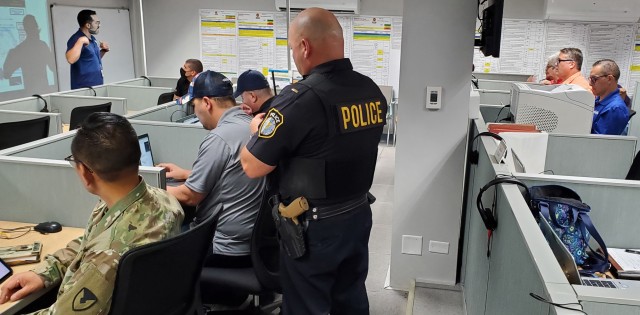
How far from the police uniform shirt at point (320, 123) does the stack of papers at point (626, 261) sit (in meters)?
1.00

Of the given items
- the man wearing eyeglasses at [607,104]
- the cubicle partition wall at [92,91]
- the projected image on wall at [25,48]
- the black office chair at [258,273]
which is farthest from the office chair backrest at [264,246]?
the projected image on wall at [25,48]

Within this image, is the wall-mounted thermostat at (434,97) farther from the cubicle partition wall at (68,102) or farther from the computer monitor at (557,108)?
the cubicle partition wall at (68,102)

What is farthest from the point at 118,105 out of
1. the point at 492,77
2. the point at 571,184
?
the point at 492,77

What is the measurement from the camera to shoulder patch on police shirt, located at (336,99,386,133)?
1.91 m

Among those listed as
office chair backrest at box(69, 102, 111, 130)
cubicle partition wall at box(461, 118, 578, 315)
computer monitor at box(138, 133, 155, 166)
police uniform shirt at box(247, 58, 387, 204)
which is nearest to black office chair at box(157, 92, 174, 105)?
office chair backrest at box(69, 102, 111, 130)

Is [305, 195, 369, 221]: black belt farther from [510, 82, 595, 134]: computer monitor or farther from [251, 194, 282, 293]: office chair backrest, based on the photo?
[510, 82, 595, 134]: computer monitor

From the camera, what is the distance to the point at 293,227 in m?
1.93

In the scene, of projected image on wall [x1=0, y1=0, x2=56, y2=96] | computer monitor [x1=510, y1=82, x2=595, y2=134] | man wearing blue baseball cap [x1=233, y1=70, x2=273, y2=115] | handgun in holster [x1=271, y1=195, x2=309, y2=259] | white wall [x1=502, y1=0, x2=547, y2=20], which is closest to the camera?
handgun in holster [x1=271, y1=195, x2=309, y2=259]

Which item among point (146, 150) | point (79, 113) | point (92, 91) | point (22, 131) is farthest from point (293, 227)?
point (92, 91)

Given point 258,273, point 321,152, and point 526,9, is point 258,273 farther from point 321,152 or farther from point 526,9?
point 526,9

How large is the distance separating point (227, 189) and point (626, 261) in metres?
1.61

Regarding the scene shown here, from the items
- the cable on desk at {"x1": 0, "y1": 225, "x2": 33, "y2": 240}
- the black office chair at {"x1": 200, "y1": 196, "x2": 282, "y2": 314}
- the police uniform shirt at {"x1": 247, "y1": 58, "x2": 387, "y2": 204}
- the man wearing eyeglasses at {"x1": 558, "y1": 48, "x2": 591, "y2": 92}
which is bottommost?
the black office chair at {"x1": 200, "y1": 196, "x2": 282, "y2": 314}

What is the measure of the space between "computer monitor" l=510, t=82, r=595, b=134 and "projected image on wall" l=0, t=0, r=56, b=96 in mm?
5134

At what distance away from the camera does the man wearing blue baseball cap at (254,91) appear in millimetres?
2561
